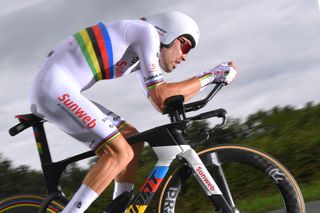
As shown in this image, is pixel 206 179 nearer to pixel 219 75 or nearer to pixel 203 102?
pixel 203 102

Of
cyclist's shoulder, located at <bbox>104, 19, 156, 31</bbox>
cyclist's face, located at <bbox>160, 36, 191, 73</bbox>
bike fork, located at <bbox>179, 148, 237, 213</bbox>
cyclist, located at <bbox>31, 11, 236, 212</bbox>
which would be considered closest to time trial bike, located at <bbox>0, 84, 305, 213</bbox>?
bike fork, located at <bbox>179, 148, 237, 213</bbox>

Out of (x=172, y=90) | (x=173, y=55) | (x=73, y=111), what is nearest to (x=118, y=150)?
(x=73, y=111)

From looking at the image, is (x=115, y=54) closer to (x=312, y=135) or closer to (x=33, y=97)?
(x=33, y=97)

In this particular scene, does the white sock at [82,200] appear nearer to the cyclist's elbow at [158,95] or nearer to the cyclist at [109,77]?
the cyclist at [109,77]

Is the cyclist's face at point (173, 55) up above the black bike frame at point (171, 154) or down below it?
above

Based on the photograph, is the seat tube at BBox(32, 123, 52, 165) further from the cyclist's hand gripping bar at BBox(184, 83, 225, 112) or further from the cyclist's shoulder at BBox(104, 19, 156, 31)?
the cyclist's hand gripping bar at BBox(184, 83, 225, 112)

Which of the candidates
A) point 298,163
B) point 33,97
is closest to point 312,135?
point 298,163

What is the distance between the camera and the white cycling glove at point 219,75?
14.2 ft

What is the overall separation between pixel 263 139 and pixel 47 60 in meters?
4.27

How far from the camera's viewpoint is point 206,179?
14.0 ft

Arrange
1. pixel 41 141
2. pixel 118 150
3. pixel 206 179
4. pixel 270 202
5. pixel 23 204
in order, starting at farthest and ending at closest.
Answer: pixel 270 202 < pixel 23 204 < pixel 41 141 < pixel 206 179 < pixel 118 150

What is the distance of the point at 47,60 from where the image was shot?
4348 millimetres

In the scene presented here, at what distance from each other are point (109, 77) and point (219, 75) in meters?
0.72

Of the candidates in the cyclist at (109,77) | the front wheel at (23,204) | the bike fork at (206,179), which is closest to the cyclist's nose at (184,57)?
the cyclist at (109,77)
